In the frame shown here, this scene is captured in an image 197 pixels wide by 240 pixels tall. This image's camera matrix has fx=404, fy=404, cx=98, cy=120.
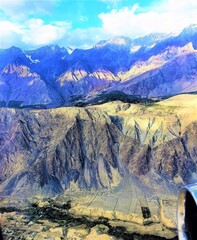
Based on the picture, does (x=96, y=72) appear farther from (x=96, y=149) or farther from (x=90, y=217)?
(x=90, y=217)

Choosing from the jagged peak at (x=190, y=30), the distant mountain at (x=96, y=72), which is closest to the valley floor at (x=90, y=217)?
the distant mountain at (x=96, y=72)

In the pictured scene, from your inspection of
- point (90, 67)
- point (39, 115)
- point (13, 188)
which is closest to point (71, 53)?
point (90, 67)

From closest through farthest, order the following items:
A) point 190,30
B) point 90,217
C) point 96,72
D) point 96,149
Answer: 1. point 90,217
2. point 96,149
3. point 96,72
4. point 190,30

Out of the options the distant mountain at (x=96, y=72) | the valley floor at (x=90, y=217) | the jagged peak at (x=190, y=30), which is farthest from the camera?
the jagged peak at (x=190, y=30)

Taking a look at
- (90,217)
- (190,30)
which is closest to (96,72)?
(190,30)

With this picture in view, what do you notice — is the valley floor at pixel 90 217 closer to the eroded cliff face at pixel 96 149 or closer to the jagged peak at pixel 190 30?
the eroded cliff face at pixel 96 149

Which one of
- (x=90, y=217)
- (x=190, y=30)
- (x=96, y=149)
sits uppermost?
(x=190, y=30)

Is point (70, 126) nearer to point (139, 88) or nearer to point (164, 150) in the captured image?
point (164, 150)
